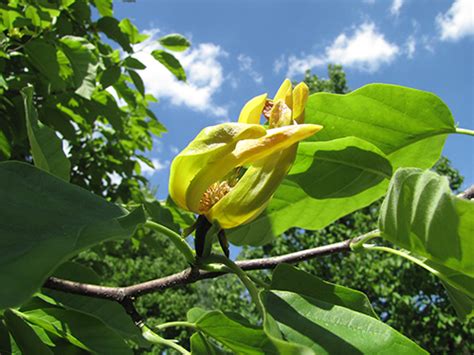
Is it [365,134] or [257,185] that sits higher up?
[365,134]

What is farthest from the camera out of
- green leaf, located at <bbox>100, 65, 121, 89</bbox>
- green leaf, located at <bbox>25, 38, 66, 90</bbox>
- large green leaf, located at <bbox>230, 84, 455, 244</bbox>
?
green leaf, located at <bbox>100, 65, 121, 89</bbox>

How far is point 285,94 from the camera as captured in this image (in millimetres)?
743

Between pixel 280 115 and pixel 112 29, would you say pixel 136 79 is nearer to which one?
pixel 112 29

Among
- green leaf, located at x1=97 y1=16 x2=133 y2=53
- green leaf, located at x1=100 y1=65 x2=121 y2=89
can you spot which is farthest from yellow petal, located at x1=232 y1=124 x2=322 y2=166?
green leaf, located at x1=97 y1=16 x2=133 y2=53

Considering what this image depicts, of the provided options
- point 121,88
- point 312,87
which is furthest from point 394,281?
point 121,88

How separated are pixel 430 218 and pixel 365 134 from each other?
404mm

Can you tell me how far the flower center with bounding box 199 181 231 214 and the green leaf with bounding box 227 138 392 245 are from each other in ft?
0.75

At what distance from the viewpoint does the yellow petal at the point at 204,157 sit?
667 millimetres

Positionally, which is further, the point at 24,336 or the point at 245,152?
the point at 24,336

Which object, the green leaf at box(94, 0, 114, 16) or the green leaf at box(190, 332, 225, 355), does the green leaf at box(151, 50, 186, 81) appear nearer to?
the green leaf at box(94, 0, 114, 16)

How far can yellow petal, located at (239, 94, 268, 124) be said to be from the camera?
75 centimetres

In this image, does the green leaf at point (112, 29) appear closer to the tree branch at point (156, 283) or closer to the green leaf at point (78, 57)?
the green leaf at point (78, 57)

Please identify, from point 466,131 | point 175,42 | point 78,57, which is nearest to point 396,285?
point 175,42

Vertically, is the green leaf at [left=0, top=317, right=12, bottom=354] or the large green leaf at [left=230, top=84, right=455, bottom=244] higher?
the large green leaf at [left=230, top=84, right=455, bottom=244]
